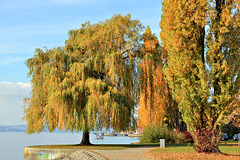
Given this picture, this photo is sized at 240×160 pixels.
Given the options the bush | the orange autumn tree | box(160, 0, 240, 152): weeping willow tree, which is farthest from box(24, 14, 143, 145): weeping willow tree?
the bush

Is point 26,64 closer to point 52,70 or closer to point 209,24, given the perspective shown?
point 52,70

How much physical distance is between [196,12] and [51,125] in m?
16.0

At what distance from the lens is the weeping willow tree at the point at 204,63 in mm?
18688

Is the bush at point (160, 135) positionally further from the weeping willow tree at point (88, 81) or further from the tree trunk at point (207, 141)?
the tree trunk at point (207, 141)

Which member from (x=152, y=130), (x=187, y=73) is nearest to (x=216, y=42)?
(x=187, y=73)

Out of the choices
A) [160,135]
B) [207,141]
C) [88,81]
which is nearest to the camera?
[207,141]

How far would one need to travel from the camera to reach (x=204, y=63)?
774 inches

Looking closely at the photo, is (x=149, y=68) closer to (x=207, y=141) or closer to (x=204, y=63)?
(x=204, y=63)

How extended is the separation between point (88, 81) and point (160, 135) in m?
12.9

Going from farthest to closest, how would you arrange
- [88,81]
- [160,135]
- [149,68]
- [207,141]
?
1. [160,135]
2. [149,68]
3. [88,81]
4. [207,141]

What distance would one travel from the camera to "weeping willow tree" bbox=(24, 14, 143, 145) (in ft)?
78.6

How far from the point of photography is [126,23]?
2722 cm

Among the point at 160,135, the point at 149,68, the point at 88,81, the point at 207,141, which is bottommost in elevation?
the point at 160,135

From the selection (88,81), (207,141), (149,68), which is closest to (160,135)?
(149,68)
